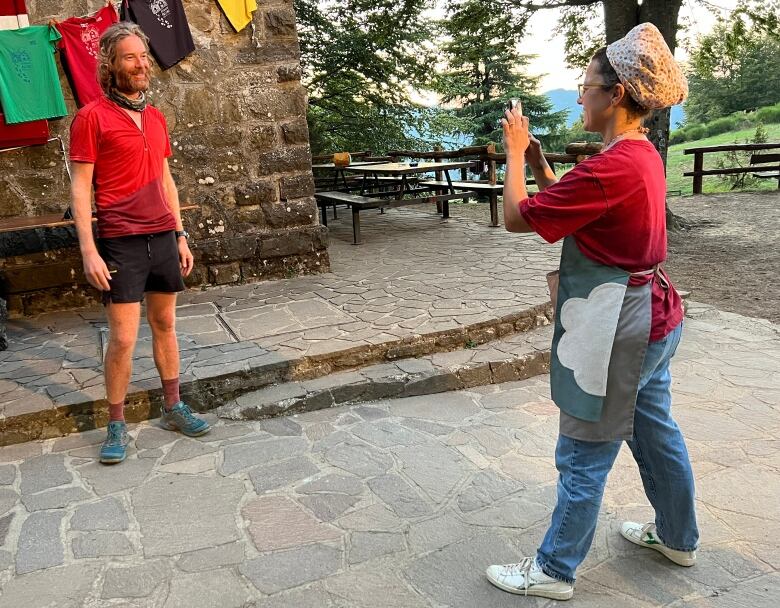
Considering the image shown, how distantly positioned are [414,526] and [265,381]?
168cm

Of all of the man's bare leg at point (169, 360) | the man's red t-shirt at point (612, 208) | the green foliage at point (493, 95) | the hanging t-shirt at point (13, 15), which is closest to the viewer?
the man's red t-shirt at point (612, 208)

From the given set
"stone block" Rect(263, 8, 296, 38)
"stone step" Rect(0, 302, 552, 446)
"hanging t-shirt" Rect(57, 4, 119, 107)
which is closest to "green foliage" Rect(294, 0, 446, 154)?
"stone block" Rect(263, 8, 296, 38)

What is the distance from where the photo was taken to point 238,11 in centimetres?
570

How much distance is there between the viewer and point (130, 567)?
2492 millimetres

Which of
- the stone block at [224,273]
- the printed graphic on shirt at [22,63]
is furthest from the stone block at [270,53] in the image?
the stone block at [224,273]

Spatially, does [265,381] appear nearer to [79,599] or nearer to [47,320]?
[79,599]

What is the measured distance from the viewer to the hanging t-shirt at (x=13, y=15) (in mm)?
5059

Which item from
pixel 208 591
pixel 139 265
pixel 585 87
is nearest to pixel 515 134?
pixel 585 87

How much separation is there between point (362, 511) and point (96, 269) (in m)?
1.59

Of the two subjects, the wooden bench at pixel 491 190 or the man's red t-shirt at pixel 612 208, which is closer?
the man's red t-shirt at pixel 612 208

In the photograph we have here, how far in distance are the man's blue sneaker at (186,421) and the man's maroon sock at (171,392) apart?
2cm

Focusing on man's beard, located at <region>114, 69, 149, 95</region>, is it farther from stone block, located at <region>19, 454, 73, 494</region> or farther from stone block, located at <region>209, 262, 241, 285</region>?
stone block, located at <region>209, 262, 241, 285</region>

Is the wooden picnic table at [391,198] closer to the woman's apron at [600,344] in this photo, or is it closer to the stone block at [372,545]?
the stone block at [372,545]

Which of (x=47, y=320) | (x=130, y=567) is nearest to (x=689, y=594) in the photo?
(x=130, y=567)
